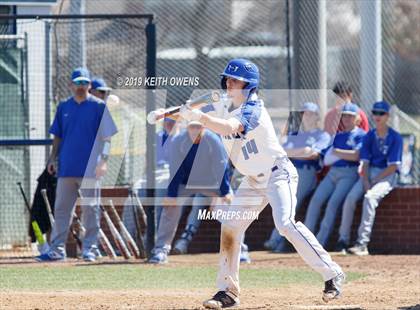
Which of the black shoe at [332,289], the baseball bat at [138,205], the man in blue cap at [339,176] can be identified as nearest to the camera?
the black shoe at [332,289]

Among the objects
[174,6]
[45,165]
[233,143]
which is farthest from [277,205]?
[174,6]

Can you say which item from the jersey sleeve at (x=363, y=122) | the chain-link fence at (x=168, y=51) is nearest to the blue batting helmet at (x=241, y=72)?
the chain-link fence at (x=168, y=51)

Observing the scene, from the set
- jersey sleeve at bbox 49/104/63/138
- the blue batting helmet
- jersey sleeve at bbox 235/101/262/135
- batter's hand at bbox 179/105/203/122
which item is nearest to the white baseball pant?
jersey sleeve at bbox 235/101/262/135

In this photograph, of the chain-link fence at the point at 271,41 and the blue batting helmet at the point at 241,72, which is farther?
the chain-link fence at the point at 271,41

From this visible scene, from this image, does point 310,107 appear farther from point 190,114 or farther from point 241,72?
point 190,114

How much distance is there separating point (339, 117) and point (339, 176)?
74 cm

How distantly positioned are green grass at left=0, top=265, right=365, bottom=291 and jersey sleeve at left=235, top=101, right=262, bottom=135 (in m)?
2.32

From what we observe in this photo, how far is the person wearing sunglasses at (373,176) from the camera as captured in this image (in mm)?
12797

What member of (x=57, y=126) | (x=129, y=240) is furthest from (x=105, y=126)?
(x=129, y=240)

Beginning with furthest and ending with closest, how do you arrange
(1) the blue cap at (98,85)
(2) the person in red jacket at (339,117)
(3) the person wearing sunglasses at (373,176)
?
(2) the person in red jacket at (339,117)
(3) the person wearing sunglasses at (373,176)
(1) the blue cap at (98,85)

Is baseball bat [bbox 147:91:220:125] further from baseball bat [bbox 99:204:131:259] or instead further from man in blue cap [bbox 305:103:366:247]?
man in blue cap [bbox 305:103:366:247]

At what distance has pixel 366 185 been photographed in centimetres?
1298

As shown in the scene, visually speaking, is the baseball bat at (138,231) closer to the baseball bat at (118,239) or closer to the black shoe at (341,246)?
the baseball bat at (118,239)

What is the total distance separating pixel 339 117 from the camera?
13188 millimetres
